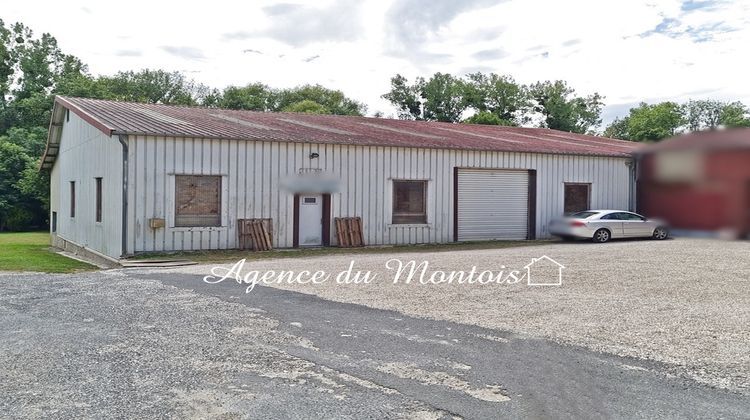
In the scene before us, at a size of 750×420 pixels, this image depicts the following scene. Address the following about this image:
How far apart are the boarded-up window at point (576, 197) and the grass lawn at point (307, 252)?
6.74 ft

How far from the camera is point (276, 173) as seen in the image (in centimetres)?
1820

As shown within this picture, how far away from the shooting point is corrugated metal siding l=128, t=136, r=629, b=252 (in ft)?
67.0

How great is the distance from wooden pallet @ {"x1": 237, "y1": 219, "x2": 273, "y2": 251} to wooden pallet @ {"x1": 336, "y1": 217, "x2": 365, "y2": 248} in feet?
8.59

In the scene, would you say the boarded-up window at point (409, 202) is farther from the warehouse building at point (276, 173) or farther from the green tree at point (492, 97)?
the green tree at point (492, 97)

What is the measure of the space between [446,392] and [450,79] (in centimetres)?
5865

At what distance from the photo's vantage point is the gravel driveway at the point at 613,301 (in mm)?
8695

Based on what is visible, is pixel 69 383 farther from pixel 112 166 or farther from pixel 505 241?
pixel 505 241

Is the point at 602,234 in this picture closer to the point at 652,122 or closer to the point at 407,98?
the point at 652,122

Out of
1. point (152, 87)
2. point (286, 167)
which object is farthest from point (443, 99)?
point (286, 167)

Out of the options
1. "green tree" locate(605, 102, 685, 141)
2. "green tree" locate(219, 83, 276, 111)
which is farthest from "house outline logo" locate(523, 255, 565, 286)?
"green tree" locate(219, 83, 276, 111)

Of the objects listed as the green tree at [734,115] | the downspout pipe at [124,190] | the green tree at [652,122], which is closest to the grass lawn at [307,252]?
the downspout pipe at [124,190]

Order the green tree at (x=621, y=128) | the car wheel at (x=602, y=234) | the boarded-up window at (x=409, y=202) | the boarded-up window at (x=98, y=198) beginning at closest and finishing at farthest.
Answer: the green tree at (x=621, y=128)
the car wheel at (x=602, y=234)
the boarded-up window at (x=98, y=198)
the boarded-up window at (x=409, y=202)

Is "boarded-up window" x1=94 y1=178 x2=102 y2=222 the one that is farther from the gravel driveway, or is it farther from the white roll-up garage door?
the white roll-up garage door

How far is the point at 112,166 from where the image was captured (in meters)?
21.2
